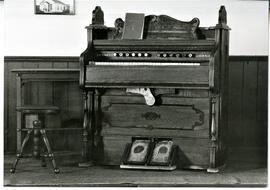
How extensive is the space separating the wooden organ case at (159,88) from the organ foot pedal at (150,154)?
0.06 meters

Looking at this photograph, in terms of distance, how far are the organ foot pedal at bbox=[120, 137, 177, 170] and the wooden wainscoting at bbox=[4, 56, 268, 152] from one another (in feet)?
3.17

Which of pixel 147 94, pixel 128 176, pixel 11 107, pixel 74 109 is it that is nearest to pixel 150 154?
pixel 128 176

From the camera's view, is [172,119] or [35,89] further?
[35,89]

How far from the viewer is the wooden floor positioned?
12.0ft

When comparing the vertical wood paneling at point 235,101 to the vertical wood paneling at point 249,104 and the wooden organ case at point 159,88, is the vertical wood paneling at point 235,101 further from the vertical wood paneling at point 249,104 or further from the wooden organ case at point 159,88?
the wooden organ case at point 159,88

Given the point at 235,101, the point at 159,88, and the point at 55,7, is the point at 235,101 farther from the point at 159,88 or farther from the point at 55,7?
the point at 55,7

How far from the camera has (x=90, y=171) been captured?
157 inches

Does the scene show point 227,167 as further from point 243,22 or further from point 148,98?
point 243,22

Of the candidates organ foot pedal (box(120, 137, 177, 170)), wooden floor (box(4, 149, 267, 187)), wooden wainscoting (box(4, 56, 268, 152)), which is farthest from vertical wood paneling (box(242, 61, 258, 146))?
→ organ foot pedal (box(120, 137, 177, 170))

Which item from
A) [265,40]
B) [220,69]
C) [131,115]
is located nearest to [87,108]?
[131,115]

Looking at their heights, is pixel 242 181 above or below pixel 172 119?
below

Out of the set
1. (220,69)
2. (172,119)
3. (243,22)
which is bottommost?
(172,119)

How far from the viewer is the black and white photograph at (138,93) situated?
3.90 metres

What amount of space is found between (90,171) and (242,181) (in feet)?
3.92
